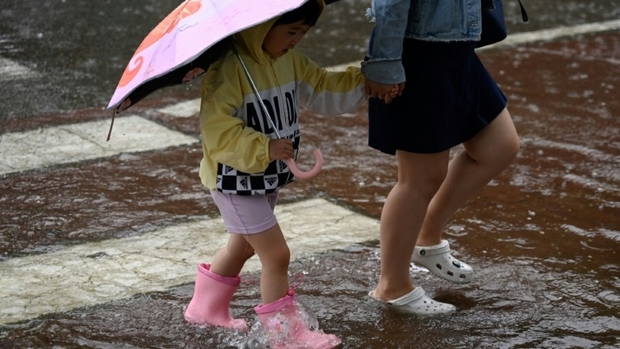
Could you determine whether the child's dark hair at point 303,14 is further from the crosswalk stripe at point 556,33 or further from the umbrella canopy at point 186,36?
the crosswalk stripe at point 556,33

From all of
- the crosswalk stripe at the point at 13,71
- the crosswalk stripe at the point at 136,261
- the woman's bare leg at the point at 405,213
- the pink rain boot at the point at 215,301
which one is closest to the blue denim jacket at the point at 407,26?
the woman's bare leg at the point at 405,213

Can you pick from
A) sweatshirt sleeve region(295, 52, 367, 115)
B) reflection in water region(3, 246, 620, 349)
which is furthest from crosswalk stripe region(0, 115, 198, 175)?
sweatshirt sleeve region(295, 52, 367, 115)

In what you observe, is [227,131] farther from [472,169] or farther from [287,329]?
[472,169]

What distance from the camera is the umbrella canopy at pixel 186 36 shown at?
10.1 ft

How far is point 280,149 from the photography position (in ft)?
10.6

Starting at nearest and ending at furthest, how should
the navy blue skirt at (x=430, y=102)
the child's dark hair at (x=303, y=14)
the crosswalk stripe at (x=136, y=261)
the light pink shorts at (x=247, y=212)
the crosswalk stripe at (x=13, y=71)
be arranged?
1. the child's dark hair at (x=303, y=14)
2. the light pink shorts at (x=247, y=212)
3. the navy blue skirt at (x=430, y=102)
4. the crosswalk stripe at (x=136, y=261)
5. the crosswalk stripe at (x=13, y=71)

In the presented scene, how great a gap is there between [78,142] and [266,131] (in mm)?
2742

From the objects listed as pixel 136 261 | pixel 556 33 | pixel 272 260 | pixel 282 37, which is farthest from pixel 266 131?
pixel 556 33

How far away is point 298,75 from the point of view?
3.60m

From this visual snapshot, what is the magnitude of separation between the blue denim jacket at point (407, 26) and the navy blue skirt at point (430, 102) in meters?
0.04

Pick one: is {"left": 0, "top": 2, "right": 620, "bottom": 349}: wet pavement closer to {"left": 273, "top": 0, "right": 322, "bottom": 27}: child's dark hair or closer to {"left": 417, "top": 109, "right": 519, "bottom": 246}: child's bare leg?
{"left": 417, "top": 109, "right": 519, "bottom": 246}: child's bare leg

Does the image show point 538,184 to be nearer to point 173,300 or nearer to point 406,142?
point 406,142

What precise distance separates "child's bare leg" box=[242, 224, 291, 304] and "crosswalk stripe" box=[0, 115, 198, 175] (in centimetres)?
238

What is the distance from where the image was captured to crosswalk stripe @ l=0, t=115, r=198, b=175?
5.65 metres
